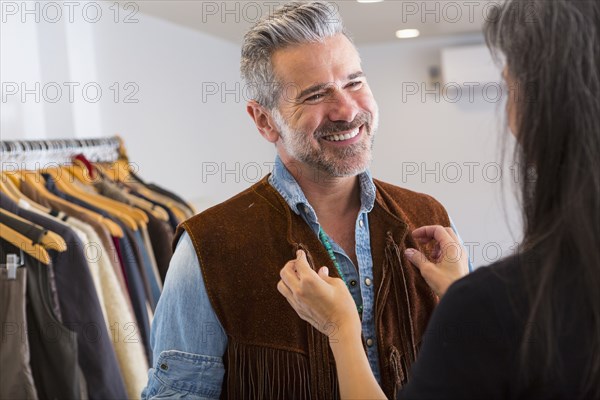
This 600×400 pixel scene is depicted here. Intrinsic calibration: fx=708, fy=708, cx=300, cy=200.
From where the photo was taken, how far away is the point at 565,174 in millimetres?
728

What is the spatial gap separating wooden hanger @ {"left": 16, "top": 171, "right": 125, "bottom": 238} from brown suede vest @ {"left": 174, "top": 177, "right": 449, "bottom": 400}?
0.80 m

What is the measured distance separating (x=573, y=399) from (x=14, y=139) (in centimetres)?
188

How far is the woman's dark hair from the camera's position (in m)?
0.72

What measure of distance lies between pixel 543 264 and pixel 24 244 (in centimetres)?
132

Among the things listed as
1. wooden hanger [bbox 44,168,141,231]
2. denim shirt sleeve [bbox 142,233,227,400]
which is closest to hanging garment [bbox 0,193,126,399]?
wooden hanger [bbox 44,168,141,231]

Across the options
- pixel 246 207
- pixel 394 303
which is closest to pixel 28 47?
pixel 246 207

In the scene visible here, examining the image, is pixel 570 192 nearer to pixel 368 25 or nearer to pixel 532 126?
pixel 532 126

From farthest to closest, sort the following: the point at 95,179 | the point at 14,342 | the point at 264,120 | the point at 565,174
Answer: the point at 95,179, the point at 14,342, the point at 264,120, the point at 565,174

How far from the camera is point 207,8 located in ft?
9.04

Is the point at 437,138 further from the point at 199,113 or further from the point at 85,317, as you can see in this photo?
the point at 85,317

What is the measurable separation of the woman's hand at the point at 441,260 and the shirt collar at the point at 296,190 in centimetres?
11

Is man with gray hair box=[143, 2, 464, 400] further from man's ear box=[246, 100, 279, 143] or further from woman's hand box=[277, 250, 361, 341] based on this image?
woman's hand box=[277, 250, 361, 341]

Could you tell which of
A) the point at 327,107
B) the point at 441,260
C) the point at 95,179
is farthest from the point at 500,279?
the point at 95,179

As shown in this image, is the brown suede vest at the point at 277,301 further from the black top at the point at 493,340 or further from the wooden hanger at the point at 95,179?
the wooden hanger at the point at 95,179
